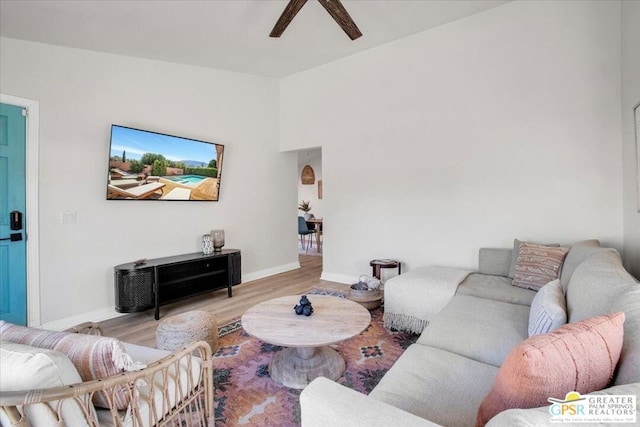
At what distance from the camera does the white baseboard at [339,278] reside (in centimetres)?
443

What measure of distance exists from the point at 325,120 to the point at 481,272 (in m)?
2.97

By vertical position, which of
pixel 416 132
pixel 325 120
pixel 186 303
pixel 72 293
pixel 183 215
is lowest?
pixel 186 303

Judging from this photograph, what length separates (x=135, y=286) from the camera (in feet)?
10.3

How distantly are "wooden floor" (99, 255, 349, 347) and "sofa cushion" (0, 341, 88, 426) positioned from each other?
1.90 m

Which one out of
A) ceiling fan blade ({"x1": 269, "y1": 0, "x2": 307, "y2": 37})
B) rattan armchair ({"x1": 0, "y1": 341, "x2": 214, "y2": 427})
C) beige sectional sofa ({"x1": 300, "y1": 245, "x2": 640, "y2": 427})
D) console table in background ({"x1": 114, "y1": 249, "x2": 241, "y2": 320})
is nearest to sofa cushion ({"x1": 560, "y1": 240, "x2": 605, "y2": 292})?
beige sectional sofa ({"x1": 300, "y1": 245, "x2": 640, "y2": 427})

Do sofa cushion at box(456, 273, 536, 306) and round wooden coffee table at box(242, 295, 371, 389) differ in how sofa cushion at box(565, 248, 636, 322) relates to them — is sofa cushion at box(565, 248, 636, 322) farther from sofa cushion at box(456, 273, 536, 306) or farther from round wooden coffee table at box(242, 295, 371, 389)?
round wooden coffee table at box(242, 295, 371, 389)

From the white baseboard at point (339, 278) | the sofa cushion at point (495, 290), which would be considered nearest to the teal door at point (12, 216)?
the white baseboard at point (339, 278)

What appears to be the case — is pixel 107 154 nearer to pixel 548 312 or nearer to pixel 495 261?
pixel 548 312

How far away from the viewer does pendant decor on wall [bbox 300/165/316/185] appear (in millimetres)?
9375

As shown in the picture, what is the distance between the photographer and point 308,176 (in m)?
9.41

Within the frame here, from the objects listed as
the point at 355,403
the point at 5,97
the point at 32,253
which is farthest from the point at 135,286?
the point at 355,403

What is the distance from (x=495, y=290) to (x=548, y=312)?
123 centimetres

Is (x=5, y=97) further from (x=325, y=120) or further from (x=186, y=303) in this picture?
(x=325, y=120)

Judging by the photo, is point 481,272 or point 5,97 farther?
point 481,272
